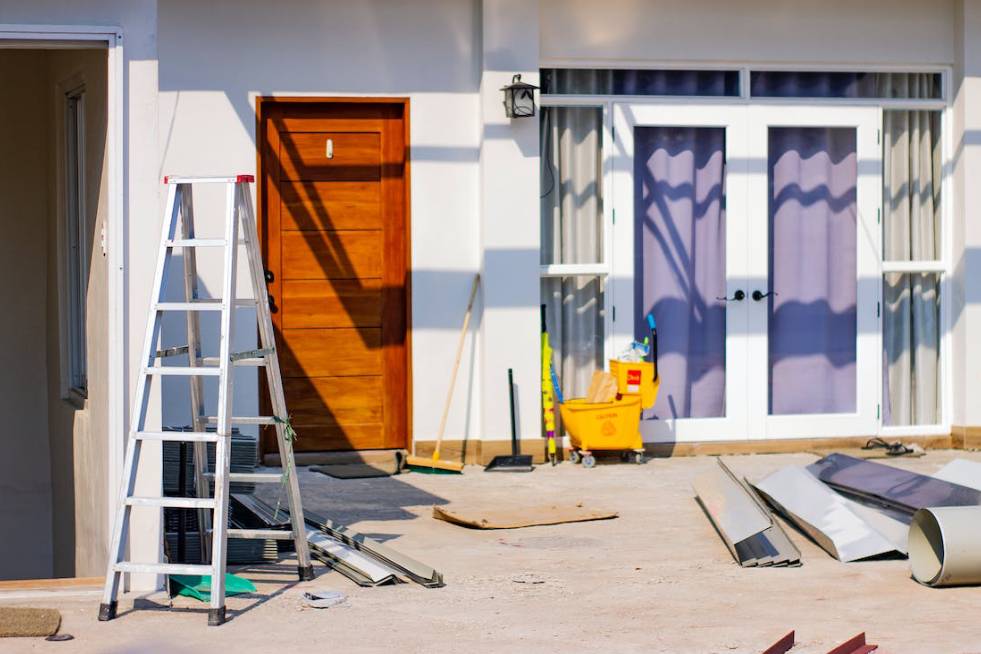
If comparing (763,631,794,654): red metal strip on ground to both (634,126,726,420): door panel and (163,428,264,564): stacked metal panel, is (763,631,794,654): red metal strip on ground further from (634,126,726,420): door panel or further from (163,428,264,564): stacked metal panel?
(634,126,726,420): door panel

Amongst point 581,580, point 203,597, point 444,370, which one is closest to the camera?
point 203,597

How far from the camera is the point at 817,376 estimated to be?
29.4 feet

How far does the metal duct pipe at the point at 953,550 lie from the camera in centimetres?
519

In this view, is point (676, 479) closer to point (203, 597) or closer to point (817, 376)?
point (817, 376)

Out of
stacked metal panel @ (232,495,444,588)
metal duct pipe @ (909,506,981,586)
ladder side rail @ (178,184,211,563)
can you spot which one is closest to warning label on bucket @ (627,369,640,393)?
stacked metal panel @ (232,495,444,588)

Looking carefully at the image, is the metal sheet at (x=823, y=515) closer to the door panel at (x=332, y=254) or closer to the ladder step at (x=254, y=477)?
the ladder step at (x=254, y=477)

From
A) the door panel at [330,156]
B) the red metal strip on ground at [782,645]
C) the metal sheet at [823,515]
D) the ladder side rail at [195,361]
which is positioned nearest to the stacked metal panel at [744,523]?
the metal sheet at [823,515]

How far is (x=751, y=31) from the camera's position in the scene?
344 inches

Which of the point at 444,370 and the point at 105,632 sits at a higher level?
the point at 444,370

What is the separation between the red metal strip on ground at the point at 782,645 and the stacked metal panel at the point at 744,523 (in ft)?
4.08

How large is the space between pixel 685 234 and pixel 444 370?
71.5 inches

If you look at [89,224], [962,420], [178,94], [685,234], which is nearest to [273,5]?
[178,94]

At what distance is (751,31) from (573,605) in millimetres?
4883

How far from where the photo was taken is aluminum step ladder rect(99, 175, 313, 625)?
15.8 feet
